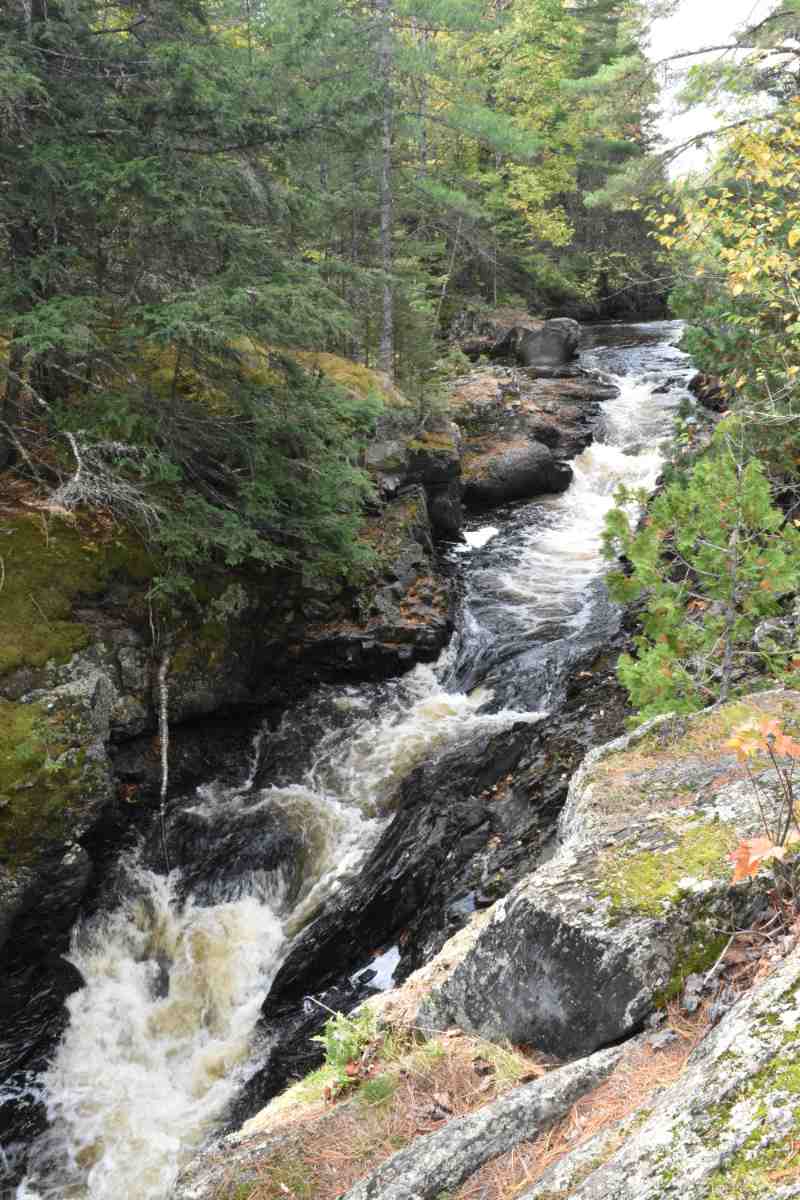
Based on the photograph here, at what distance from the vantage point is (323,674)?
1118 cm

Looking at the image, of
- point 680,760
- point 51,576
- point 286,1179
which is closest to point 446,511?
point 51,576

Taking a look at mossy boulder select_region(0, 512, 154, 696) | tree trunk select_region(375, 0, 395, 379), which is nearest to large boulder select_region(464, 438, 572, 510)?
tree trunk select_region(375, 0, 395, 379)

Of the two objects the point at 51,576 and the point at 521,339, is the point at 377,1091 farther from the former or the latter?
the point at 521,339

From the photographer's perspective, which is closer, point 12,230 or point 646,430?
point 12,230

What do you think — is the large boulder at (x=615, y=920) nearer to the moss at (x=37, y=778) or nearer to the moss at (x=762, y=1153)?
the moss at (x=762, y=1153)

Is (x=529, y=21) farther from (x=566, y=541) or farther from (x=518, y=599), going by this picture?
(x=518, y=599)

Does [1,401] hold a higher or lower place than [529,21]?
lower

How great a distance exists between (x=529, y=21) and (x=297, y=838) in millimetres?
29903

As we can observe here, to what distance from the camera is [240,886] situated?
8.18 m

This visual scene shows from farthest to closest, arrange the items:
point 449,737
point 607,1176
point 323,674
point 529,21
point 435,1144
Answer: point 529,21 < point 323,674 < point 449,737 < point 435,1144 < point 607,1176

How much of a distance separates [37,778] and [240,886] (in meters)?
2.44

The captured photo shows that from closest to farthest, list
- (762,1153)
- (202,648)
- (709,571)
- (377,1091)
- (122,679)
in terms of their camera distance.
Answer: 1. (762,1153)
2. (377,1091)
3. (709,571)
4. (122,679)
5. (202,648)

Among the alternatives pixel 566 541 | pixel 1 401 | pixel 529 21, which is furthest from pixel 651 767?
pixel 529 21

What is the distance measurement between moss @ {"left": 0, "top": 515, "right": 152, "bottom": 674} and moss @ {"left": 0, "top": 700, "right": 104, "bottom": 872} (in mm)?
618
